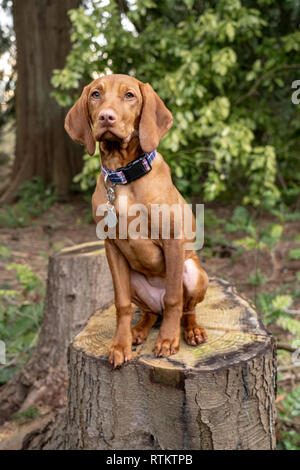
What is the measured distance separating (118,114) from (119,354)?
114cm

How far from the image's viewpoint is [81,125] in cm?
214

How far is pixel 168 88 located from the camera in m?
5.07

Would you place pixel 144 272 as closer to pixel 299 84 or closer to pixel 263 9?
pixel 299 84

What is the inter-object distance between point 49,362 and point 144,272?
1.72 m

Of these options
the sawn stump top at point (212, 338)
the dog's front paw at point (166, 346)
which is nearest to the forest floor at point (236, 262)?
the sawn stump top at point (212, 338)

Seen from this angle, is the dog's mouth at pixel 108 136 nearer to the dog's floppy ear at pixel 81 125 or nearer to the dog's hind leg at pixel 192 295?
the dog's floppy ear at pixel 81 125

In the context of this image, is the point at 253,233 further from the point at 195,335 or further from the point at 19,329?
the point at 195,335

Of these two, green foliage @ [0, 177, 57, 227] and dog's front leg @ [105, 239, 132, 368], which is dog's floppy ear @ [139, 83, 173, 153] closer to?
dog's front leg @ [105, 239, 132, 368]

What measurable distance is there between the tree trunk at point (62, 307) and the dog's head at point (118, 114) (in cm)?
166

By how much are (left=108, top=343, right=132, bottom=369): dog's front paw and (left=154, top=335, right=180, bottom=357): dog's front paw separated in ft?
0.45

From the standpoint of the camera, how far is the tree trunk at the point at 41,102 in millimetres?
8562

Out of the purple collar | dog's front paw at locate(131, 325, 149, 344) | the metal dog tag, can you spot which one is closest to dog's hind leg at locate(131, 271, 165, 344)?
dog's front paw at locate(131, 325, 149, 344)

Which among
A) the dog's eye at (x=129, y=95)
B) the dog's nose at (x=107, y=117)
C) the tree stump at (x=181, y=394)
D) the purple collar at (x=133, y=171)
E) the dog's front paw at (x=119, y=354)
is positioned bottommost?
the tree stump at (x=181, y=394)

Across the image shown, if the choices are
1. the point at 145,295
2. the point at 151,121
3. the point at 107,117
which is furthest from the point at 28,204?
the point at 107,117
